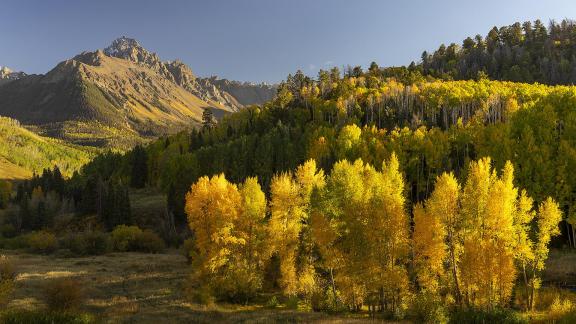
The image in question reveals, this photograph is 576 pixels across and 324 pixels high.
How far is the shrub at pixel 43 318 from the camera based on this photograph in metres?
32.8

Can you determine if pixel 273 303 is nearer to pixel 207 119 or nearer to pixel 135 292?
pixel 135 292

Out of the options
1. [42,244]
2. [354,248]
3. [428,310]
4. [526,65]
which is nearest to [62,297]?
[354,248]

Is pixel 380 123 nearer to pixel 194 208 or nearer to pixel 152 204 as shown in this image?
pixel 152 204

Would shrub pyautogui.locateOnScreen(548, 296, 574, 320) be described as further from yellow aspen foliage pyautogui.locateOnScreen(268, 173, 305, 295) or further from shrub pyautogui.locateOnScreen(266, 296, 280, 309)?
shrub pyautogui.locateOnScreen(266, 296, 280, 309)

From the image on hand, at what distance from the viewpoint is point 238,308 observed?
45594 mm

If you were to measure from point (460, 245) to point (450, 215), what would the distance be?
3591 millimetres

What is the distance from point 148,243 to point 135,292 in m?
39.9

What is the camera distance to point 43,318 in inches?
1334

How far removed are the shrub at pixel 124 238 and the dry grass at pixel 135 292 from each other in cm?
1206

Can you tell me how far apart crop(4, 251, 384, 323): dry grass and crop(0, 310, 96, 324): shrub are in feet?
10.3

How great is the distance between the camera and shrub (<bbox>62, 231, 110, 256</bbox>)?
81500 millimetres

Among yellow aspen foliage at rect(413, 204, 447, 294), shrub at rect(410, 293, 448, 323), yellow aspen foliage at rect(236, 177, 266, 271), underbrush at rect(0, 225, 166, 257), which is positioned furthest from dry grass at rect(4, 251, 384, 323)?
yellow aspen foliage at rect(413, 204, 447, 294)

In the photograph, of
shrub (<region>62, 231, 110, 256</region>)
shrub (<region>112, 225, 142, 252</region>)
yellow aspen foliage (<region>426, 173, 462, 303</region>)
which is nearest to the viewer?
yellow aspen foliage (<region>426, 173, 462, 303</region>)

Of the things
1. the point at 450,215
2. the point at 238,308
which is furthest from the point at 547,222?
the point at 238,308
